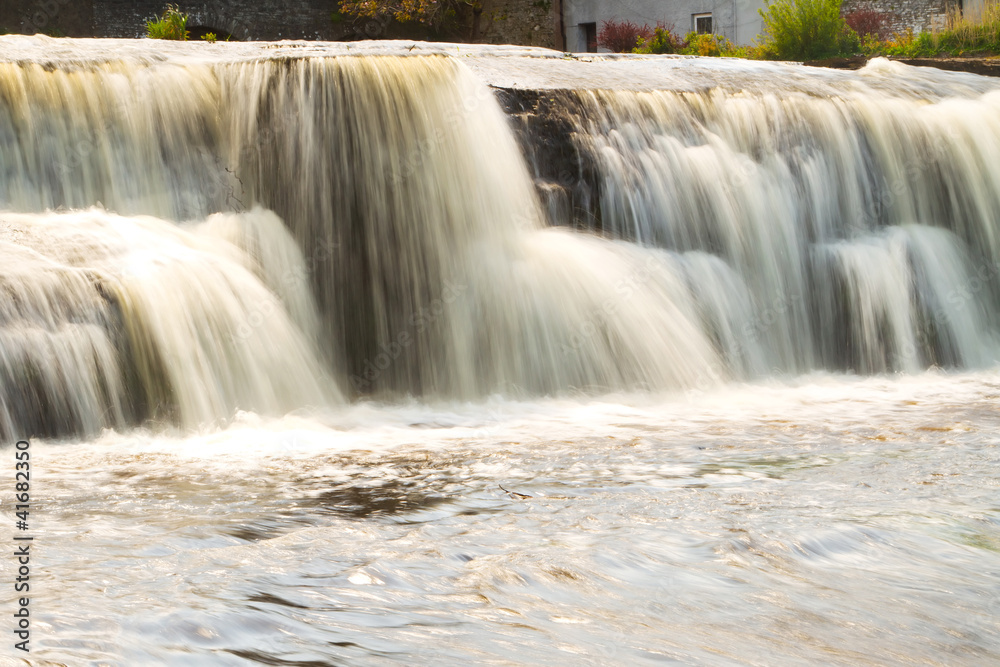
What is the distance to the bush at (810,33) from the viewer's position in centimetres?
1585

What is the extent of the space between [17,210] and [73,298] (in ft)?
5.92

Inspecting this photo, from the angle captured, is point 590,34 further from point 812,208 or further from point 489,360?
point 489,360

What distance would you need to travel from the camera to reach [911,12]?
71.8ft

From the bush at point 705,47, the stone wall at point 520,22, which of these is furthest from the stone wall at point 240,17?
the bush at point 705,47

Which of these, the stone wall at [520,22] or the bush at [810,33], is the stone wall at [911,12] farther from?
the stone wall at [520,22]

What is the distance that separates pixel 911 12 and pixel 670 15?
5659mm

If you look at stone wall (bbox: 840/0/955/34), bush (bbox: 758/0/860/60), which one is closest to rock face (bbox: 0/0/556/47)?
stone wall (bbox: 840/0/955/34)

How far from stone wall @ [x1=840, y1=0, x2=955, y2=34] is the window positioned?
6.79 meters

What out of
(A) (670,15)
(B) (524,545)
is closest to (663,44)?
(A) (670,15)

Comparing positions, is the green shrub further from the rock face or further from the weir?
the weir

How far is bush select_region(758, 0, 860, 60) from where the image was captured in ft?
52.0

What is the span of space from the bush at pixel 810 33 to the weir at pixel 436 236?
7943 mm

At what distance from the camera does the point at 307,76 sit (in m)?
6.97

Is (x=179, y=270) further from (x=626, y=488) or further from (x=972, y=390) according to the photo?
(x=972, y=390)
